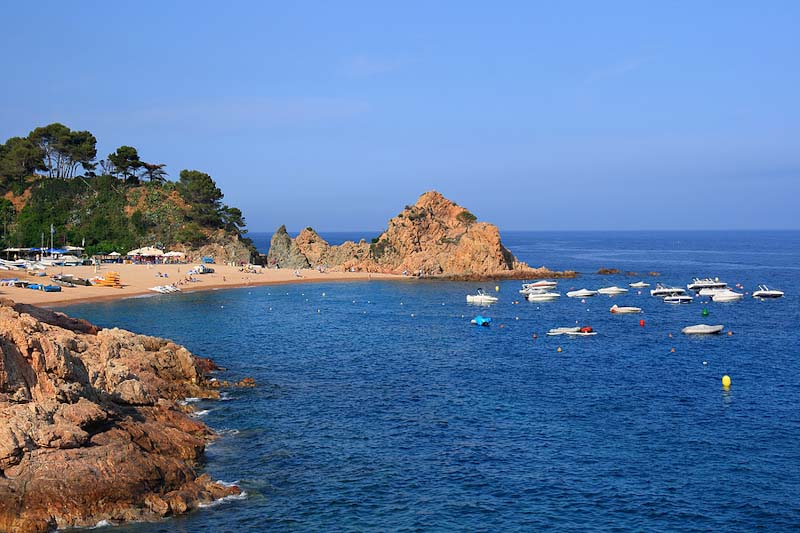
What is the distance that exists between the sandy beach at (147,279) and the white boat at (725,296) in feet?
184

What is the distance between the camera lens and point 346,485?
1254 inches

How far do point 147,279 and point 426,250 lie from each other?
53.9m

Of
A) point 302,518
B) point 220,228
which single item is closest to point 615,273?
point 220,228

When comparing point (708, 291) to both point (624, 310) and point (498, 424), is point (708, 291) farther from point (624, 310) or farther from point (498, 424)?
point (498, 424)

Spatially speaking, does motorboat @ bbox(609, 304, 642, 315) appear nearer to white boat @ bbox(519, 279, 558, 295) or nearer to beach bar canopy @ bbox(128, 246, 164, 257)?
white boat @ bbox(519, 279, 558, 295)

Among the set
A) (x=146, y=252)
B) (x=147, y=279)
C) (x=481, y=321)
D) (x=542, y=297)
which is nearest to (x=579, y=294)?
(x=542, y=297)

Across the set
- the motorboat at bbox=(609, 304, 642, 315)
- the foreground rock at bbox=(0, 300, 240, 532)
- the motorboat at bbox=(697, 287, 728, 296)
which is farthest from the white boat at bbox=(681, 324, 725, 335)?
the foreground rock at bbox=(0, 300, 240, 532)

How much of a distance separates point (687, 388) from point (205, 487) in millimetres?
33153

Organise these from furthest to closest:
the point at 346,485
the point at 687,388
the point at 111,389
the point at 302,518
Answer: the point at 687,388 < the point at 111,389 < the point at 346,485 < the point at 302,518

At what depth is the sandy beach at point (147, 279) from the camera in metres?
92.0

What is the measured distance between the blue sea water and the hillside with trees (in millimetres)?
63165

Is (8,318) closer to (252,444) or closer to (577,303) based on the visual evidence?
(252,444)

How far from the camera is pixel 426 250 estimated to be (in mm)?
145250

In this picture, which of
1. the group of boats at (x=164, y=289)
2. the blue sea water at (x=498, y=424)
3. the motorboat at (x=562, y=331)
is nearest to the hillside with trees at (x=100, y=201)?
the group of boats at (x=164, y=289)
